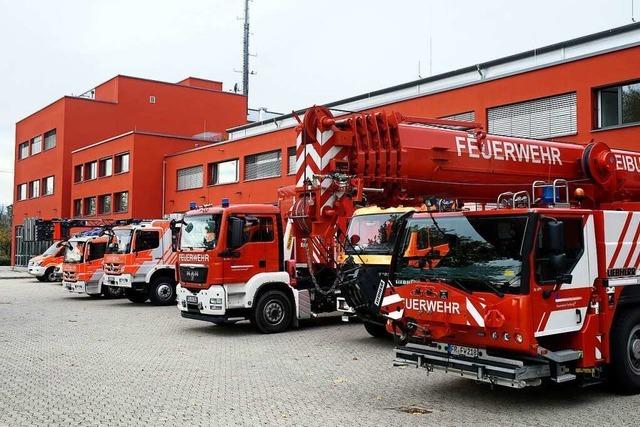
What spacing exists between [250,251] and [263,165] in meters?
16.1

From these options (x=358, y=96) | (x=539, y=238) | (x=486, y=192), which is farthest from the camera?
(x=358, y=96)

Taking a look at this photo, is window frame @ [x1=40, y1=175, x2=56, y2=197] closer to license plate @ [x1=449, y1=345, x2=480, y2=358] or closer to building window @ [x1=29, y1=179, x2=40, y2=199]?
building window @ [x1=29, y1=179, x2=40, y2=199]

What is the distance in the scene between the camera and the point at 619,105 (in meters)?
15.8

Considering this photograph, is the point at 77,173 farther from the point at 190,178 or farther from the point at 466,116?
the point at 466,116

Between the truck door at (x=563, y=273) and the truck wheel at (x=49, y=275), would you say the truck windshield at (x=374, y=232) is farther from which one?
the truck wheel at (x=49, y=275)

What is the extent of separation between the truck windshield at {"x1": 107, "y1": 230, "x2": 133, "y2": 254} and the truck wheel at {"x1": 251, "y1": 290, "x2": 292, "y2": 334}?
751 cm

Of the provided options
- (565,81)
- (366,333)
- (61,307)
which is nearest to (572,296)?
(366,333)

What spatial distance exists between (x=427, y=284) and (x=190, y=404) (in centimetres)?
294

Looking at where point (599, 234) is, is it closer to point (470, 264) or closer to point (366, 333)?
point (470, 264)

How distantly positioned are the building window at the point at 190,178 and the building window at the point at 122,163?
13.6 feet

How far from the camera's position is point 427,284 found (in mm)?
7160

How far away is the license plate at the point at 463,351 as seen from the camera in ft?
22.5

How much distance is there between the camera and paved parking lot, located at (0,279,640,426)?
6629mm

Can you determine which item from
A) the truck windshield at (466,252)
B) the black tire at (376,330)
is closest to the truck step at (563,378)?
the truck windshield at (466,252)
